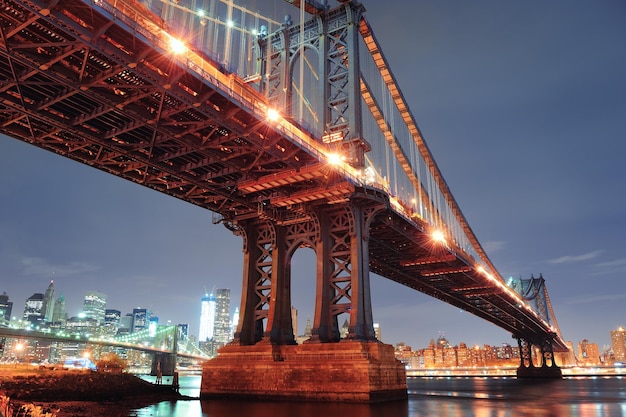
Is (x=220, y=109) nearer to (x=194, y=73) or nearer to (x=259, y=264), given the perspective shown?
(x=194, y=73)

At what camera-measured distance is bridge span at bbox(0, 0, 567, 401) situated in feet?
72.4

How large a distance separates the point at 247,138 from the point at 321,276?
13.3 m

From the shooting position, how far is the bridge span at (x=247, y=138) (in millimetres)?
22078

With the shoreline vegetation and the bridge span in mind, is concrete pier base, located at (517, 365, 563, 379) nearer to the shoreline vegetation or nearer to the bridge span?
the bridge span

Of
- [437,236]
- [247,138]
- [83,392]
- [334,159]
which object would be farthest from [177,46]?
[437,236]

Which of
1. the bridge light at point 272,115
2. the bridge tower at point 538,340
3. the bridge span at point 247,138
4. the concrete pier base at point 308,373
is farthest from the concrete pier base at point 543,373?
the bridge light at point 272,115

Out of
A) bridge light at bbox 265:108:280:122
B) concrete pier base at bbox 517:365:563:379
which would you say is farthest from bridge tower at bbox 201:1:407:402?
concrete pier base at bbox 517:365:563:379

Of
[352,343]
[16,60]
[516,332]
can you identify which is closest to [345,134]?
[352,343]

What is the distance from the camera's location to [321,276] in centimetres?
3741

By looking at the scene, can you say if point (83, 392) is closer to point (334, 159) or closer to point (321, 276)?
point (321, 276)

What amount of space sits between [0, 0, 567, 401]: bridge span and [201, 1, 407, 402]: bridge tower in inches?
4.6

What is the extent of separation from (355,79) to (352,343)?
21528 millimetres

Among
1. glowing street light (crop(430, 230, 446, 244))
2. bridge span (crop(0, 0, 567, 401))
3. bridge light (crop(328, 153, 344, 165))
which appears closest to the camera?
bridge span (crop(0, 0, 567, 401))

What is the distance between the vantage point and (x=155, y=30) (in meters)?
22.6
